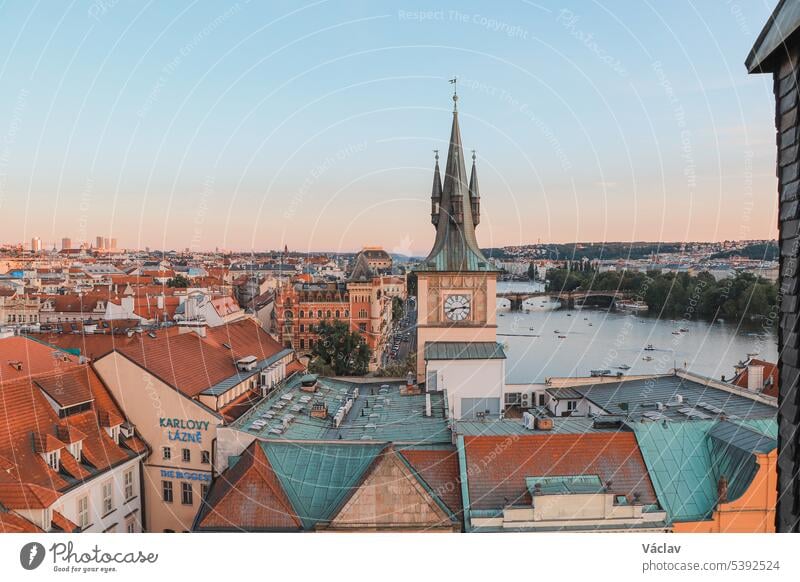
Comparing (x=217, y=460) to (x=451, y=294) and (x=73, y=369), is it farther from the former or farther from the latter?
(x=451, y=294)

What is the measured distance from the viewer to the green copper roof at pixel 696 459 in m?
6.95

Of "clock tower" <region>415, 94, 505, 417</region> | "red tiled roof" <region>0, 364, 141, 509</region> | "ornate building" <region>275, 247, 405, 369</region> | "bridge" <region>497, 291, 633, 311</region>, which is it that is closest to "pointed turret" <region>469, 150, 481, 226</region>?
"clock tower" <region>415, 94, 505, 417</region>

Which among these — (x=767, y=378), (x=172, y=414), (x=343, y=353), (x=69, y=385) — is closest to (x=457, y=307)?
(x=172, y=414)

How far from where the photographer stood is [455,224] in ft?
40.6

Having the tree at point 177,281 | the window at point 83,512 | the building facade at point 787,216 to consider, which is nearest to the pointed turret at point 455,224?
the window at point 83,512

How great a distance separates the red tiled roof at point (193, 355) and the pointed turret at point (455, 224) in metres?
4.06

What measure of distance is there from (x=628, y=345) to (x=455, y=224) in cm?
2048

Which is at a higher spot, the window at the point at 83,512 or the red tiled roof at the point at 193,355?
the red tiled roof at the point at 193,355

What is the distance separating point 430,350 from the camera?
38.0 ft

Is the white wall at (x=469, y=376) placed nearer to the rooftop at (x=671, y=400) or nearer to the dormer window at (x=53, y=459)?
the rooftop at (x=671, y=400)

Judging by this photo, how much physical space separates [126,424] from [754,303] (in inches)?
1106

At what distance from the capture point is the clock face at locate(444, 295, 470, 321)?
12.0 metres

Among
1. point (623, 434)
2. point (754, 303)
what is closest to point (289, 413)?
point (623, 434)

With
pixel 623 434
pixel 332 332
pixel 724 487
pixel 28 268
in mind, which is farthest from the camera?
pixel 28 268
